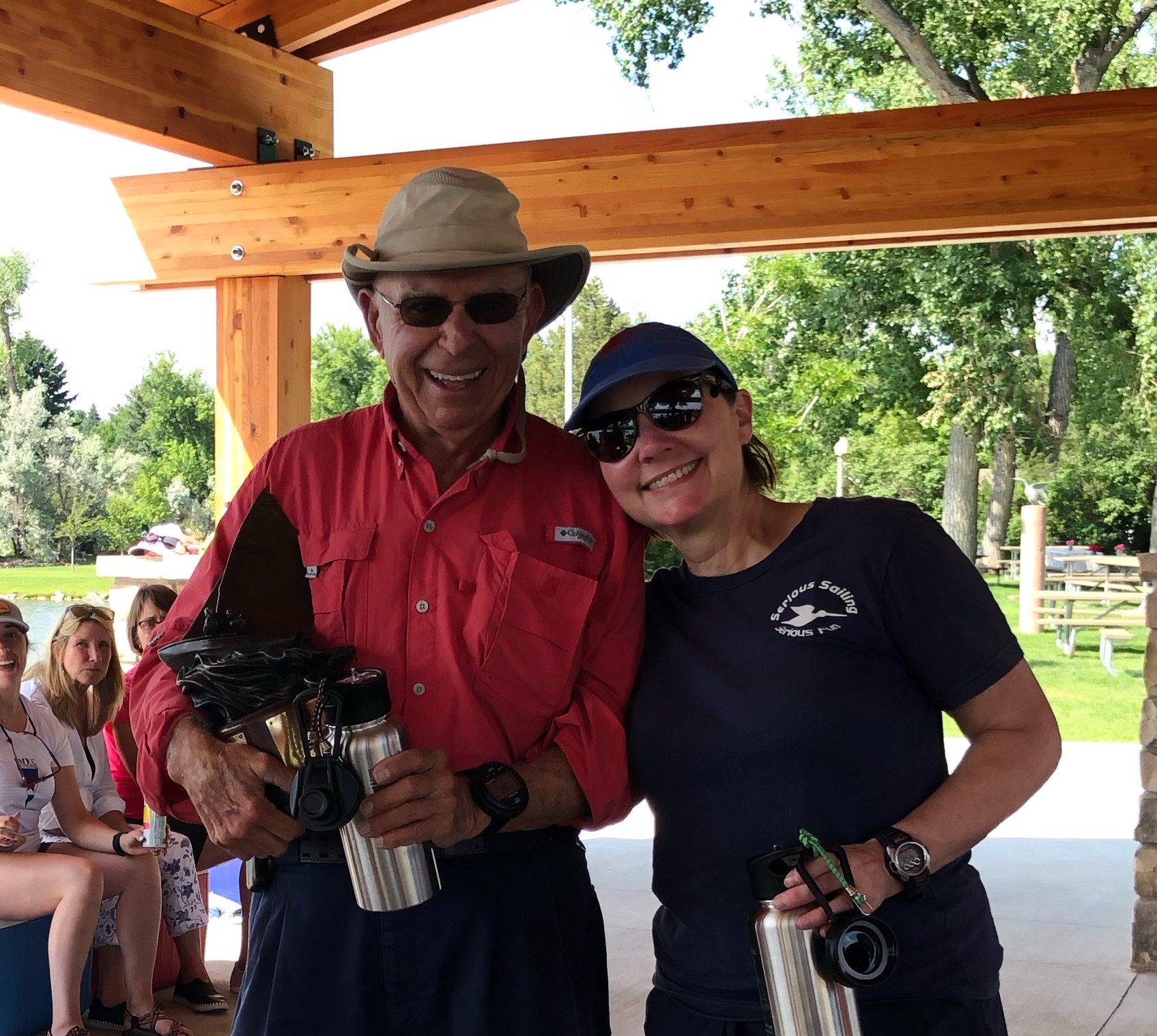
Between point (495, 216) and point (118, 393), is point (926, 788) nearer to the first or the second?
point (495, 216)

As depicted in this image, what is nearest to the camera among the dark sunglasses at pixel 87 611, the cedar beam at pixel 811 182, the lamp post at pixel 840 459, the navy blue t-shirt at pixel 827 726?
the navy blue t-shirt at pixel 827 726

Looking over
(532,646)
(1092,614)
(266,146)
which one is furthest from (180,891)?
(1092,614)

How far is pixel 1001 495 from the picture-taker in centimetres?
1883

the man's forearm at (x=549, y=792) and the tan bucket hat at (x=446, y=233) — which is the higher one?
the tan bucket hat at (x=446, y=233)

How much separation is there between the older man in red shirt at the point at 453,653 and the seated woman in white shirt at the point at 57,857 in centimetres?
250

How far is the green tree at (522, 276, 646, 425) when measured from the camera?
106 feet

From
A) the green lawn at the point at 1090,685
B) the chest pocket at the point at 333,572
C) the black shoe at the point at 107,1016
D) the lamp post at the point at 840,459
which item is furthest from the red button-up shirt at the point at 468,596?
the lamp post at the point at 840,459

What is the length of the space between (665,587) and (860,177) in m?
3.21

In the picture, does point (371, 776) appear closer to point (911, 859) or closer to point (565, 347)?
point (911, 859)

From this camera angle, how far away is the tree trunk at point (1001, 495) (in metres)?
18.5

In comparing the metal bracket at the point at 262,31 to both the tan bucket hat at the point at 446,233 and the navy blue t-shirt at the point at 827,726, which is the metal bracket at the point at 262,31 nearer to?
the tan bucket hat at the point at 446,233

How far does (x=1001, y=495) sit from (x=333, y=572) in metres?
18.0

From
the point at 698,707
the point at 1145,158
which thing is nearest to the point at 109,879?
the point at 698,707

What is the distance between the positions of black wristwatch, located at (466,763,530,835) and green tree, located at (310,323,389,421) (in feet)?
103
